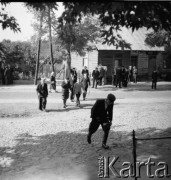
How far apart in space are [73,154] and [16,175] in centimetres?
158

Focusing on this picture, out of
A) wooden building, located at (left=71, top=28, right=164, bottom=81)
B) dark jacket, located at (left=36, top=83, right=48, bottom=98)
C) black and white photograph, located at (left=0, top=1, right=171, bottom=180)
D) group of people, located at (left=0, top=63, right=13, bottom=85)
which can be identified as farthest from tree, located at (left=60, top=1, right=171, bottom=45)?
group of people, located at (left=0, top=63, right=13, bottom=85)

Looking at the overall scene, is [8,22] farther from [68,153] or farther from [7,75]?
[7,75]

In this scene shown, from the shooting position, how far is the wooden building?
8.01m

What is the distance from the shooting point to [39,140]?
692cm

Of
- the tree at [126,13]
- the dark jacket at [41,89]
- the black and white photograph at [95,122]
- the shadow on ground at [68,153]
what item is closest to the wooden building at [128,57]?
the black and white photograph at [95,122]

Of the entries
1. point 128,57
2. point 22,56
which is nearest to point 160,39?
point 128,57

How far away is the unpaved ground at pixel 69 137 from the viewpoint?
517 cm

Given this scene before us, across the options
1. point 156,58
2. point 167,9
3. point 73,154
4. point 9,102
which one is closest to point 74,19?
point 167,9

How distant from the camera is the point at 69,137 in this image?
284 inches

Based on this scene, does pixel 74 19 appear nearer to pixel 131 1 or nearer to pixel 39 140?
pixel 131 1

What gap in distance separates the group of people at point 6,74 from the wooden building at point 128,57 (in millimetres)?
5703

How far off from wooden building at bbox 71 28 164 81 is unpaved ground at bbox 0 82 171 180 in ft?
4.20

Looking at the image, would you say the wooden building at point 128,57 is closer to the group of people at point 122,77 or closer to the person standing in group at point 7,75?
the group of people at point 122,77

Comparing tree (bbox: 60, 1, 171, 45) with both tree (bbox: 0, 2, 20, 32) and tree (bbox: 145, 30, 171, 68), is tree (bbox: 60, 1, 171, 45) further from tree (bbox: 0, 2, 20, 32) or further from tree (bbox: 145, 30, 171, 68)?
tree (bbox: 145, 30, 171, 68)
